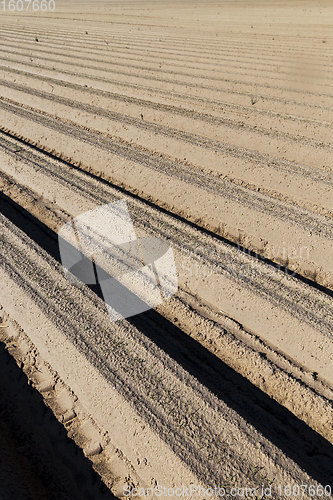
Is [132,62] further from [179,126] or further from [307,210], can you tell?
[307,210]

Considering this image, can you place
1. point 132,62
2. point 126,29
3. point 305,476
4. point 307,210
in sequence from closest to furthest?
point 305,476
point 307,210
point 132,62
point 126,29

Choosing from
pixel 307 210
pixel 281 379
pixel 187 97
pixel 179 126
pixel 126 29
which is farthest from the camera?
pixel 126 29

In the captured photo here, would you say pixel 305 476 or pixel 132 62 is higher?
pixel 132 62

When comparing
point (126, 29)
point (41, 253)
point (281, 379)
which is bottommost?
point (281, 379)

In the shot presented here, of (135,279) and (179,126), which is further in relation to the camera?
(179,126)

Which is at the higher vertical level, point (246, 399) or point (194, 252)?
point (194, 252)

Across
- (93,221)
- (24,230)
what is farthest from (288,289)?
(24,230)

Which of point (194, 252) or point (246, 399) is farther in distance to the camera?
point (194, 252)
